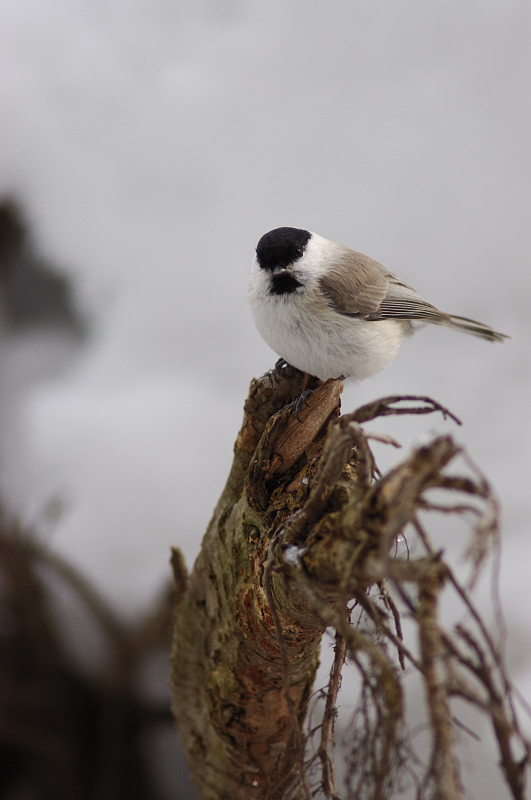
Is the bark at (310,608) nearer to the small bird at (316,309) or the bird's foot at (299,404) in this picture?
the bird's foot at (299,404)

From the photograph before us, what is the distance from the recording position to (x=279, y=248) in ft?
6.14

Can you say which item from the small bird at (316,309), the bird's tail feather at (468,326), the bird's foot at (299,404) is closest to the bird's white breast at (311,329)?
the small bird at (316,309)

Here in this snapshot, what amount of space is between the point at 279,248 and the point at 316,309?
0.74 ft

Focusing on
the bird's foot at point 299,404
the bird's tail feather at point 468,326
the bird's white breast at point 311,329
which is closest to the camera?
the bird's foot at point 299,404

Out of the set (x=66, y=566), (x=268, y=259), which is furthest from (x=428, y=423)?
(x=66, y=566)

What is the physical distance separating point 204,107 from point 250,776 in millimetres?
2976

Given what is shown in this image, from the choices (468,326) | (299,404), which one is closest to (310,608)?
(299,404)

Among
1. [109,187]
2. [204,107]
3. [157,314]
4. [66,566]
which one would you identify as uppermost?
[204,107]

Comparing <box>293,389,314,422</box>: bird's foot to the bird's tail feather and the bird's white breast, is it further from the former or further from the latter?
the bird's tail feather

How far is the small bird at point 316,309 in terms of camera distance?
6.13 ft

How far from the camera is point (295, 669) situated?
5.15 feet

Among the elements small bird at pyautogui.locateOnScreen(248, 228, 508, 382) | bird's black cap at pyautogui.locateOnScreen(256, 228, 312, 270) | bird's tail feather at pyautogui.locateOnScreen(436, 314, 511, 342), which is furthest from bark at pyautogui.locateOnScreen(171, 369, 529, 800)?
bird's tail feather at pyautogui.locateOnScreen(436, 314, 511, 342)

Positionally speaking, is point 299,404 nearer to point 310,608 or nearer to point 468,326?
point 310,608

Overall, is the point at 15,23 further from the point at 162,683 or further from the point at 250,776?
the point at 250,776
